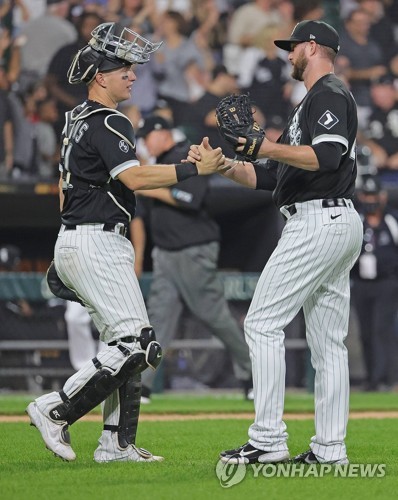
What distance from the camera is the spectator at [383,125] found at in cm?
1188

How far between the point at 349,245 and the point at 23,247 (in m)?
6.89

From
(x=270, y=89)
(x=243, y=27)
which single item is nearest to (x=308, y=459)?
(x=270, y=89)

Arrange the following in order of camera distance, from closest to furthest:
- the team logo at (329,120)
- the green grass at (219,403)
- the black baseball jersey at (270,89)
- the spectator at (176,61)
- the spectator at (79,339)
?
the team logo at (329,120) < the green grass at (219,403) < the spectator at (79,339) < the black baseball jersey at (270,89) < the spectator at (176,61)

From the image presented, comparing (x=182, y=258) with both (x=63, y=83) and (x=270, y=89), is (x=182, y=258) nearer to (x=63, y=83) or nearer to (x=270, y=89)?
(x=63, y=83)

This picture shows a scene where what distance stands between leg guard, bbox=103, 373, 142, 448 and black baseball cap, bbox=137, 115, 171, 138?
143 inches

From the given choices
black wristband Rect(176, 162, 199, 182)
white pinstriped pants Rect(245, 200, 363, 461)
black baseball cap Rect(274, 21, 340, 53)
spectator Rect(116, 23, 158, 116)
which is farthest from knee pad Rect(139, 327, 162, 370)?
spectator Rect(116, 23, 158, 116)

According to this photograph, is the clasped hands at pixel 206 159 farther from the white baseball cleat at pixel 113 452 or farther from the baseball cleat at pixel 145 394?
the baseball cleat at pixel 145 394

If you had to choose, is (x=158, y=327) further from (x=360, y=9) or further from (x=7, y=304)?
(x=360, y=9)

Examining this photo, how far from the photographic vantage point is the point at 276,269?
465 centimetres

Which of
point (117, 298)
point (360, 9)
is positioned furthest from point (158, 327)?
point (360, 9)

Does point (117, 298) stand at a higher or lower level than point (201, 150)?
lower

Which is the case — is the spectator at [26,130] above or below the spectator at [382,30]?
below

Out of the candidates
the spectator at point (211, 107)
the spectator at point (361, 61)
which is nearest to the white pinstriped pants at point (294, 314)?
the spectator at point (211, 107)

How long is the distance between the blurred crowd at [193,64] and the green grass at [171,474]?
515 cm
